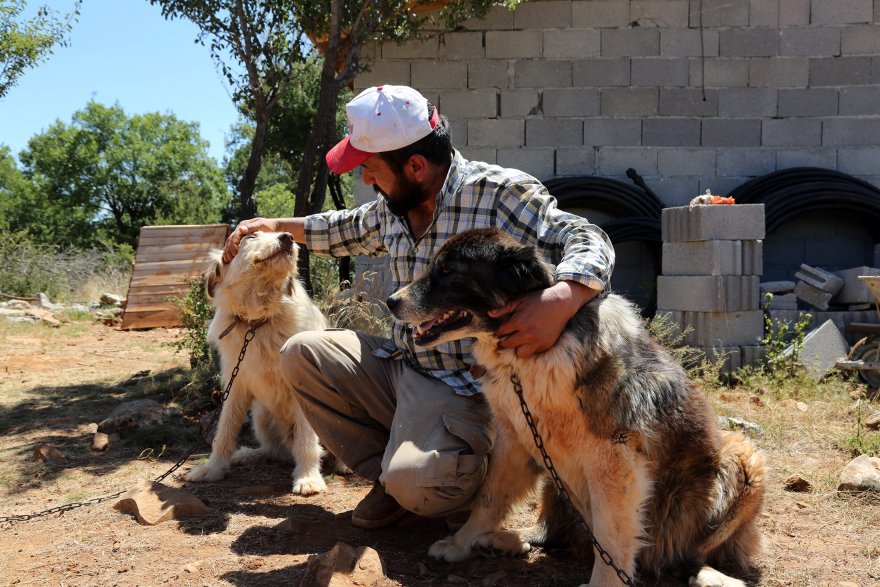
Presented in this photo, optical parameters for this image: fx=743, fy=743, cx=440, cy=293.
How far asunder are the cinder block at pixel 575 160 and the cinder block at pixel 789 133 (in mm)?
2371

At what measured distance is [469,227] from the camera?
3557 millimetres

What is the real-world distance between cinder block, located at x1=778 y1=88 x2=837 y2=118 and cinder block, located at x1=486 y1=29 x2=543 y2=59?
339cm

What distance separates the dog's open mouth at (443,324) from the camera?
9.52 ft

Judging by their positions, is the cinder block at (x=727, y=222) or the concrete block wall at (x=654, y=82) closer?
the cinder block at (x=727, y=222)

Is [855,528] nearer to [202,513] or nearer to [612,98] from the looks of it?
[202,513]

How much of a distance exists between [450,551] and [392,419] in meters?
0.82

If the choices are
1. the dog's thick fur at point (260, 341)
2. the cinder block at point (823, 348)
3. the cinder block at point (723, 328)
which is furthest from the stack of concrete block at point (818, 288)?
the dog's thick fur at point (260, 341)

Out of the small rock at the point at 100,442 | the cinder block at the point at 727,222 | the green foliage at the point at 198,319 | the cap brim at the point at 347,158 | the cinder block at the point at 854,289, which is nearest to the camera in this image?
the cap brim at the point at 347,158

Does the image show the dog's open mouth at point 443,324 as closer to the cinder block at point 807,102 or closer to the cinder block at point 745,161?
the cinder block at point 745,161

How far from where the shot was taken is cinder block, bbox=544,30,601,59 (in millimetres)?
9984

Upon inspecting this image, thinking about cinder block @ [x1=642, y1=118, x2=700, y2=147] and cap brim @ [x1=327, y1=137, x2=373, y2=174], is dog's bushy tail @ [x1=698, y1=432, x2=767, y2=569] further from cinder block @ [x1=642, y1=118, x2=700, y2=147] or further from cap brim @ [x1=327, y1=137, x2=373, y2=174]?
cinder block @ [x1=642, y1=118, x2=700, y2=147]

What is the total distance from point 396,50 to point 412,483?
7640 mm

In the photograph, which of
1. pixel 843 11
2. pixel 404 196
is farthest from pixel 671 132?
pixel 404 196

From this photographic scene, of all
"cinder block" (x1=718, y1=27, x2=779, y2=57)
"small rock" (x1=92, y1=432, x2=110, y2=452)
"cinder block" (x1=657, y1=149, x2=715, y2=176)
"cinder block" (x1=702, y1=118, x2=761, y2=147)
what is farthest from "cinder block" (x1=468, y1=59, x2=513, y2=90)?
"small rock" (x1=92, y1=432, x2=110, y2=452)
